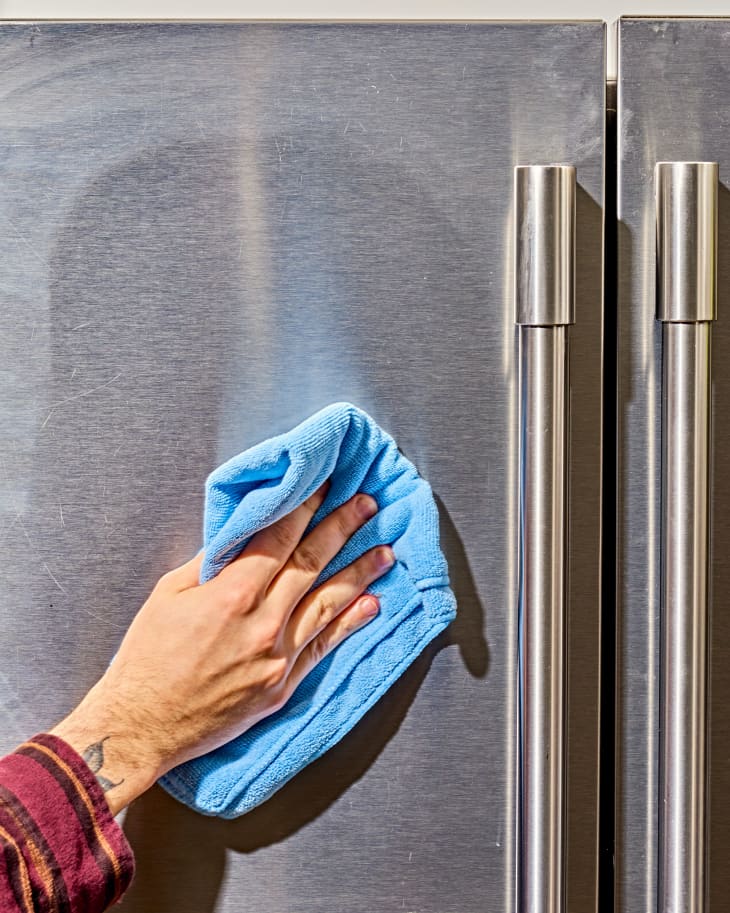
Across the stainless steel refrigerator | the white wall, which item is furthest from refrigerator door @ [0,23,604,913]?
the white wall

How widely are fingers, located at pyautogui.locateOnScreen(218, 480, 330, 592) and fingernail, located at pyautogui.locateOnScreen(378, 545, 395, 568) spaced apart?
0.05m

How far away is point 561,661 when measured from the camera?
1.57 feet

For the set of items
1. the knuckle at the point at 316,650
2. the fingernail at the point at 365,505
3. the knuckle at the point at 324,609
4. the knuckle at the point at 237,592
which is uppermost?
the fingernail at the point at 365,505

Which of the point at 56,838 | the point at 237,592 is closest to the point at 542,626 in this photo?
the point at 237,592

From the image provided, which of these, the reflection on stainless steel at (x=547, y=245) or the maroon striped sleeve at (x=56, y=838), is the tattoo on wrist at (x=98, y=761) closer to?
the maroon striped sleeve at (x=56, y=838)

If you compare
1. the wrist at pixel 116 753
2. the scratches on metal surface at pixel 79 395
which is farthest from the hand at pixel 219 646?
the scratches on metal surface at pixel 79 395

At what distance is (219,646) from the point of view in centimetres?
50

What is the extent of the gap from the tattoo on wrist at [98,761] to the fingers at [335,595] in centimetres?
13

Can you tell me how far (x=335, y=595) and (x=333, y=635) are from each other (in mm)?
27

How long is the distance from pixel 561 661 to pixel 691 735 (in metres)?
0.08

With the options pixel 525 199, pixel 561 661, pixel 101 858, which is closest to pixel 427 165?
pixel 525 199

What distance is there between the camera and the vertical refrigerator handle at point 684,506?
46 cm

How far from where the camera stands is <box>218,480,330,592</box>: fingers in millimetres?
498

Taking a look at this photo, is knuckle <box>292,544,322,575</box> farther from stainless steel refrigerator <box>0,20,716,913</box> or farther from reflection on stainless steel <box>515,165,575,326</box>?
reflection on stainless steel <box>515,165,575,326</box>
